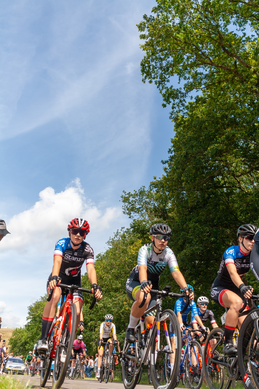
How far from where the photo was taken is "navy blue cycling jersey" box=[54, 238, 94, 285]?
6.10 metres

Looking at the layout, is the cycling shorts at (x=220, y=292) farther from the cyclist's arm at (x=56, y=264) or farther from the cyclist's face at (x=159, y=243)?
the cyclist's arm at (x=56, y=264)

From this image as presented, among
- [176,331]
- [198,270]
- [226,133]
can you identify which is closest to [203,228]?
[198,270]

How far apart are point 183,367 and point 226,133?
464 inches

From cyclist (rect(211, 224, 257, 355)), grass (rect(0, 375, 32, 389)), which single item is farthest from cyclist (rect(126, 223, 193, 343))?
grass (rect(0, 375, 32, 389))

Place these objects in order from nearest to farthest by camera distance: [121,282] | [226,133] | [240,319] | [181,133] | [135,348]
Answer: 1. [240,319]
2. [135,348]
3. [226,133]
4. [181,133]
5. [121,282]

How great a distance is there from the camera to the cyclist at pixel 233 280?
5.36 m

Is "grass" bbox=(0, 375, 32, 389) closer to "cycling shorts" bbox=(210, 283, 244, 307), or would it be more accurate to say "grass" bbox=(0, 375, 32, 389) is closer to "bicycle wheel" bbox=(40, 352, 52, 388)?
"bicycle wheel" bbox=(40, 352, 52, 388)

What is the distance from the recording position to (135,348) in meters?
5.98

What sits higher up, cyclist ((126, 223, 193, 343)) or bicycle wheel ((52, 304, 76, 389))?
cyclist ((126, 223, 193, 343))

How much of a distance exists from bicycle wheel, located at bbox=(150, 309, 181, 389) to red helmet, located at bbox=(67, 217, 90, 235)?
5.89ft

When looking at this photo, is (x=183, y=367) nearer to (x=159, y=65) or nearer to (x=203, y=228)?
(x=203, y=228)

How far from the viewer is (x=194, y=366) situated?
7543 mm

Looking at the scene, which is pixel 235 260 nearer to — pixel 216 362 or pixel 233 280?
pixel 233 280

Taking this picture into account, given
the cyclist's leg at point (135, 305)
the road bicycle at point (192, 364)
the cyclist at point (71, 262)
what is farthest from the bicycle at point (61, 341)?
the road bicycle at point (192, 364)
